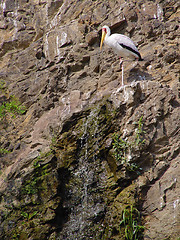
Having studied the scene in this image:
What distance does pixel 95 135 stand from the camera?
5.77m

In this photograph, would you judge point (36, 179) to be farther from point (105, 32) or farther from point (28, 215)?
point (105, 32)

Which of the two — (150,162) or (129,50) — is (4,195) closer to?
(150,162)

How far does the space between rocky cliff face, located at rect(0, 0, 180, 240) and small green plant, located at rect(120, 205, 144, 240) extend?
0.29ft

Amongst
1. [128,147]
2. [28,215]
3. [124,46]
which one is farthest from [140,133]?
[28,215]

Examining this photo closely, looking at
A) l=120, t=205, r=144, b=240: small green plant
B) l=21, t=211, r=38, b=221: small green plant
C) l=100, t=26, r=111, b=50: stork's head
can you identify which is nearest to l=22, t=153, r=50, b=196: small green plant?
l=21, t=211, r=38, b=221: small green plant

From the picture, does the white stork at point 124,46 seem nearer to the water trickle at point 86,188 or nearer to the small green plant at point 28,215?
the water trickle at point 86,188

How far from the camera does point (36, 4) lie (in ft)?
35.4

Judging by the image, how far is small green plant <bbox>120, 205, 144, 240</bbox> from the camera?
4344 millimetres

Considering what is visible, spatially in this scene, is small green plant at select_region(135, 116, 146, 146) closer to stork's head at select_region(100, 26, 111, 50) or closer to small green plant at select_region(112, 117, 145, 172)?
small green plant at select_region(112, 117, 145, 172)

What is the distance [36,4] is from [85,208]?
8809mm

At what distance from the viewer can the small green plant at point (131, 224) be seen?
434 centimetres

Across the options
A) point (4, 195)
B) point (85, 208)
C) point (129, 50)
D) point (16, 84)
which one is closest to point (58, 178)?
point (85, 208)

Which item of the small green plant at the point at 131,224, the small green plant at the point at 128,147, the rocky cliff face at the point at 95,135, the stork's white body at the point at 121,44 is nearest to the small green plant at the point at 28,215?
the rocky cliff face at the point at 95,135

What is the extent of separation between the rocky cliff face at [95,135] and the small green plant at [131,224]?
0.09 metres
